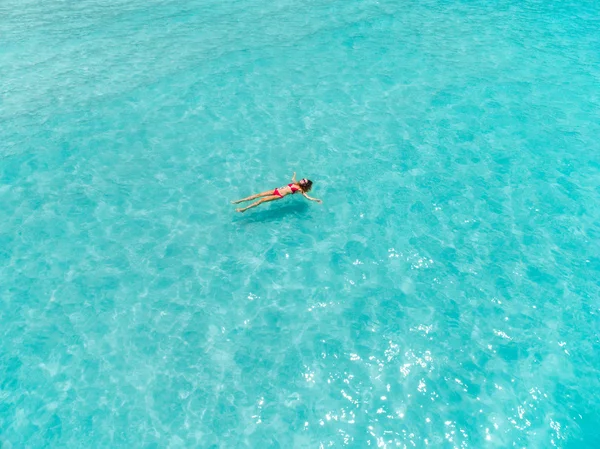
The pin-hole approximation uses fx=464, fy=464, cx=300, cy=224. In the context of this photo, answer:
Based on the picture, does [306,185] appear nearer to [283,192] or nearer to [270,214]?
[283,192]

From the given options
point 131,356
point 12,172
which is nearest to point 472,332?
point 131,356

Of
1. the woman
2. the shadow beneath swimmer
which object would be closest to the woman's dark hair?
the woman

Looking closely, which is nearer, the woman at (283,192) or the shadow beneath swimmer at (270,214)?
the woman at (283,192)

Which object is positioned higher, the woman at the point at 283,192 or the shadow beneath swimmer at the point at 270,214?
the woman at the point at 283,192

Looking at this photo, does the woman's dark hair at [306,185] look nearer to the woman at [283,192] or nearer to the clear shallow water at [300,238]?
the woman at [283,192]

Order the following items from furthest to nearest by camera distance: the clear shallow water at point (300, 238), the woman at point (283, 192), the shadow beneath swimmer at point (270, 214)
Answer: the shadow beneath swimmer at point (270, 214)
the woman at point (283, 192)
the clear shallow water at point (300, 238)

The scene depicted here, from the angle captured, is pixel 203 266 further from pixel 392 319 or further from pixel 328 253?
pixel 392 319

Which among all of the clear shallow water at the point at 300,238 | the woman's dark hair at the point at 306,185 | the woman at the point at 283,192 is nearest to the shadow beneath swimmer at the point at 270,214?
the clear shallow water at the point at 300,238
